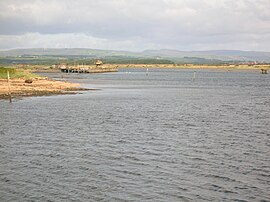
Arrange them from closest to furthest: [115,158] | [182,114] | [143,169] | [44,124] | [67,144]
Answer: [143,169] → [115,158] → [67,144] → [44,124] → [182,114]

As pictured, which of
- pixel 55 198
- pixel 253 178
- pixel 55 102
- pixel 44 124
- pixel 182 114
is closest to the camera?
pixel 55 198

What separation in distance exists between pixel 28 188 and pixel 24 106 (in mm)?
35586

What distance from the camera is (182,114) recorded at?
4897 centimetres

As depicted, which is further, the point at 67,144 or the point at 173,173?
the point at 67,144

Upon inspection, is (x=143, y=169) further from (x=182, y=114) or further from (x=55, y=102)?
(x=55, y=102)

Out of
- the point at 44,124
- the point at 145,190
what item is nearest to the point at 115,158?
the point at 145,190

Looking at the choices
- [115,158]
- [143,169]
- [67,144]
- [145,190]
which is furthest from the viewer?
[67,144]

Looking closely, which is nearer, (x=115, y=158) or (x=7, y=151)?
(x=115, y=158)

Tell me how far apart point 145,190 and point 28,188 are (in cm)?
529

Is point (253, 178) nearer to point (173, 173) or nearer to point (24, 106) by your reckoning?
point (173, 173)

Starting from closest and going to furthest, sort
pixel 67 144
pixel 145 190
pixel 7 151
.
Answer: pixel 145 190 → pixel 7 151 → pixel 67 144

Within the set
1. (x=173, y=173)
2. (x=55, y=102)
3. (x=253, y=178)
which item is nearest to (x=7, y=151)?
(x=173, y=173)

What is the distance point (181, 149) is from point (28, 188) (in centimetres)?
1187

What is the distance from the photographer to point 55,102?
59.6 m
